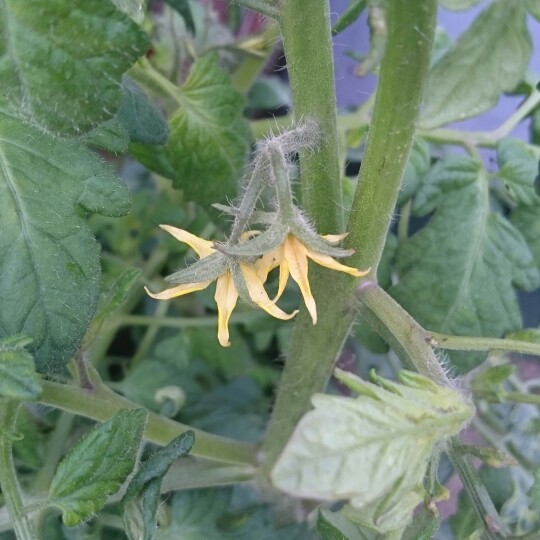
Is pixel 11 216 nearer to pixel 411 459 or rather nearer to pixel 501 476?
pixel 411 459

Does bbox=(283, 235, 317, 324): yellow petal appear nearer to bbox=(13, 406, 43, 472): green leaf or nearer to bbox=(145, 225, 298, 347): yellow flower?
bbox=(145, 225, 298, 347): yellow flower

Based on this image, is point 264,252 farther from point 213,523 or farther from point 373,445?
point 213,523

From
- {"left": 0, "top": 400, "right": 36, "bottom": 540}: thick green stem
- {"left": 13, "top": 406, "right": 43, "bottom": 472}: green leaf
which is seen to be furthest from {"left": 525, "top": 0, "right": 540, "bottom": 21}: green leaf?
{"left": 13, "top": 406, "right": 43, "bottom": 472}: green leaf

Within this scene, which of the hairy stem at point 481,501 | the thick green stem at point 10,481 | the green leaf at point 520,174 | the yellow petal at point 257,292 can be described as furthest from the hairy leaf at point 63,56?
the green leaf at point 520,174

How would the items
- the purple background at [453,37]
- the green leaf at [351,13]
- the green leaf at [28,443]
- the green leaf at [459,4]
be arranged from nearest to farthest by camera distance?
the green leaf at [459,4]
the green leaf at [351,13]
the green leaf at [28,443]
the purple background at [453,37]

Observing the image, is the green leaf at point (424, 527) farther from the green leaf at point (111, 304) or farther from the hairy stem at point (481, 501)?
the green leaf at point (111, 304)

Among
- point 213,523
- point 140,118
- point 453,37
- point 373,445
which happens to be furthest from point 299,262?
point 453,37
